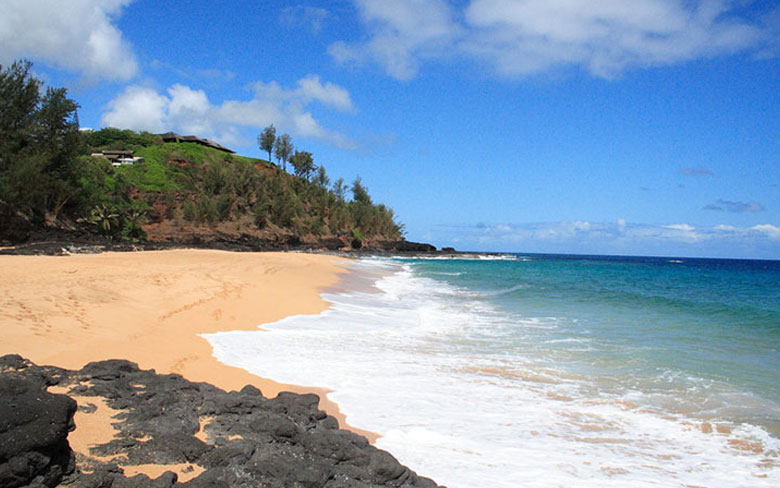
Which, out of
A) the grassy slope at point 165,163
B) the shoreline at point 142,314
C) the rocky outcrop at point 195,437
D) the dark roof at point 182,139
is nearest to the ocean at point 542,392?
the shoreline at point 142,314

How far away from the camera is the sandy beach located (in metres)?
5.82

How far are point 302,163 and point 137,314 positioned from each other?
71.9 meters

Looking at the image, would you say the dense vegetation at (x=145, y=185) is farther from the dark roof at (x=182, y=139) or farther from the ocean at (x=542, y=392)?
the ocean at (x=542, y=392)

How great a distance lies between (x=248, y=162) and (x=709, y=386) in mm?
65840

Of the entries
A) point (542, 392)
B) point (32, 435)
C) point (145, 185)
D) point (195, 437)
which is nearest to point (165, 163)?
point (145, 185)

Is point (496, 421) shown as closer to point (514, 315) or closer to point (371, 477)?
point (371, 477)

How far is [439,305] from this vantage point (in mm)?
15594

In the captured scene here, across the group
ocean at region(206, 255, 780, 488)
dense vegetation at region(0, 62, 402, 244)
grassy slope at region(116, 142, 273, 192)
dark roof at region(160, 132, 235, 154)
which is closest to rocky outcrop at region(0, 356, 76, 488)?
ocean at region(206, 255, 780, 488)

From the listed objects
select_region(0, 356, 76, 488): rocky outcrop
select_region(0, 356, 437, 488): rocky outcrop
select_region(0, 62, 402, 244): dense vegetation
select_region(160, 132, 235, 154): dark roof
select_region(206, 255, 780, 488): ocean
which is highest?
select_region(160, 132, 235, 154): dark roof

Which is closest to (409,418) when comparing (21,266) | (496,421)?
(496,421)

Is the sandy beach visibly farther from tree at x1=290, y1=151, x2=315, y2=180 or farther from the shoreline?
tree at x1=290, y1=151, x2=315, y2=180

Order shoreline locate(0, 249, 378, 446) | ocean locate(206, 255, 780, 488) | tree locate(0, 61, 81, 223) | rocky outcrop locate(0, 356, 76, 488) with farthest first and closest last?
tree locate(0, 61, 81, 223), shoreline locate(0, 249, 378, 446), ocean locate(206, 255, 780, 488), rocky outcrop locate(0, 356, 76, 488)

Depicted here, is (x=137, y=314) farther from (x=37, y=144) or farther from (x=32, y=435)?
(x=37, y=144)

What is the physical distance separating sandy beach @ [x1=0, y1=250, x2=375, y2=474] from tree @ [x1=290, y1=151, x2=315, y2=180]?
6474 centimetres
